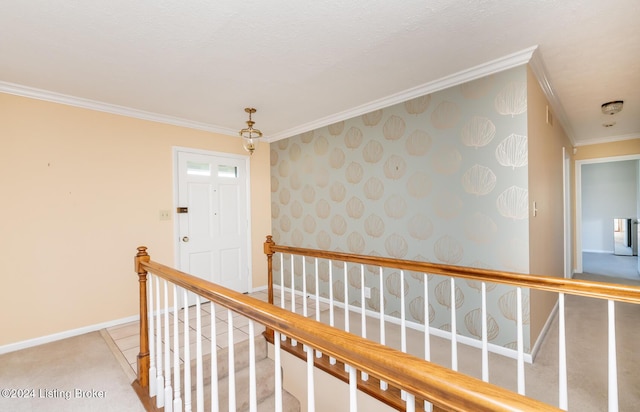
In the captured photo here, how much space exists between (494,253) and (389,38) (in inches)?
72.8

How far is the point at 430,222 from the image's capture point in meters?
2.77

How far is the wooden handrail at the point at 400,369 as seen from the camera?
0.56 m

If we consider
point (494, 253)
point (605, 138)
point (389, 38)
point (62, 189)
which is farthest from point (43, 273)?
point (605, 138)

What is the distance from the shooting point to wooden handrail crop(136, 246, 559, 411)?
22.2 inches

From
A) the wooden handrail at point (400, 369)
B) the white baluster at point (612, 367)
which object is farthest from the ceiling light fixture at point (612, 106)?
the wooden handrail at point (400, 369)

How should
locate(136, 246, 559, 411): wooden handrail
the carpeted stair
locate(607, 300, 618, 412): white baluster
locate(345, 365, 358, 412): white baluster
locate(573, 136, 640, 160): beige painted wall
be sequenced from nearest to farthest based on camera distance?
locate(136, 246, 559, 411): wooden handrail → locate(345, 365, 358, 412): white baluster → locate(607, 300, 618, 412): white baluster → the carpeted stair → locate(573, 136, 640, 160): beige painted wall

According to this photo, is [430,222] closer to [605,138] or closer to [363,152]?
[363,152]

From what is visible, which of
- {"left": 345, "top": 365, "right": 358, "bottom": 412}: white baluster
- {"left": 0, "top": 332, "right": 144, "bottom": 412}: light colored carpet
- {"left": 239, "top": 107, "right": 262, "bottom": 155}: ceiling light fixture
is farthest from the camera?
{"left": 239, "top": 107, "right": 262, "bottom": 155}: ceiling light fixture

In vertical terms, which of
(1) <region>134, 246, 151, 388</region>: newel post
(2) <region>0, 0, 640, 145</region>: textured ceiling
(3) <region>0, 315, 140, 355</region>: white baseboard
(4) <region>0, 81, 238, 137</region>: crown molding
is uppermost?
(2) <region>0, 0, 640, 145</region>: textured ceiling

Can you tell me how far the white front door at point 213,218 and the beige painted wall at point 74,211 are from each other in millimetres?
189

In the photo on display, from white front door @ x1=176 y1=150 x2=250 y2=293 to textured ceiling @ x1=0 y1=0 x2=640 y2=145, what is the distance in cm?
90

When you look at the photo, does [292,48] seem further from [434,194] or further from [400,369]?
[400,369]

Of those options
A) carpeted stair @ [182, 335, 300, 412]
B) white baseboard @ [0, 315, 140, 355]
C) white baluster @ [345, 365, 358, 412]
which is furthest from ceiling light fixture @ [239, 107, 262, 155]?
white baluster @ [345, 365, 358, 412]

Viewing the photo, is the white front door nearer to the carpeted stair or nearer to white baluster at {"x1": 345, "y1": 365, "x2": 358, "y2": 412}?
the carpeted stair
